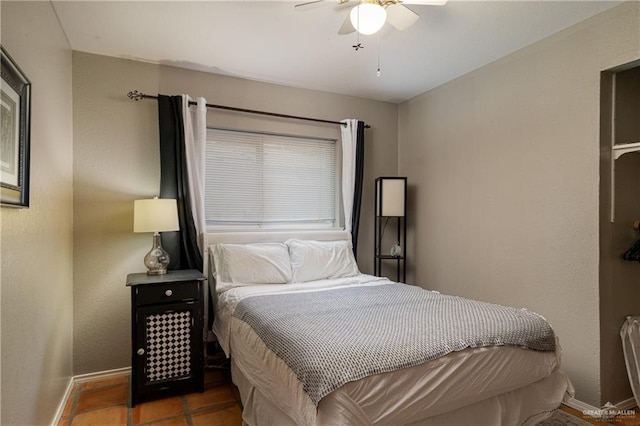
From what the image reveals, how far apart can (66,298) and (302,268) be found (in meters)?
1.77

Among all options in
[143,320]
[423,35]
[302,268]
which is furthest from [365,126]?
[143,320]

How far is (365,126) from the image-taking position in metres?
3.86

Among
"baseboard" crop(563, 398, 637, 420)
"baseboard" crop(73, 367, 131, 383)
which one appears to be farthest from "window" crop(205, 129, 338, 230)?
"baseboard" crop(563, 398, 637, 420)

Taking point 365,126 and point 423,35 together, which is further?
point 365,126

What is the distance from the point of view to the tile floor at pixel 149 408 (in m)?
2.21

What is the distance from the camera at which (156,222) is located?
2.62 meters

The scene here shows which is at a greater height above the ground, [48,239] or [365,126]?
[365,126]

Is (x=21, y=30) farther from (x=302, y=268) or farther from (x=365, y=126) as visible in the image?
(x=365, y=126)

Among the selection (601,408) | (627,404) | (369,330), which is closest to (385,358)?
(369,330)

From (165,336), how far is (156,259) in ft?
1.93

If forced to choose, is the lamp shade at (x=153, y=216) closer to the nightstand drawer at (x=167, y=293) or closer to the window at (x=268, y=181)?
the nightstand drawer at (x=167, y=293)

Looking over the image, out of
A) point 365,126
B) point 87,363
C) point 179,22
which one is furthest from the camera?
point 365,126

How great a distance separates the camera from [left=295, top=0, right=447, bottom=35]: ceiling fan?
1.80 metres

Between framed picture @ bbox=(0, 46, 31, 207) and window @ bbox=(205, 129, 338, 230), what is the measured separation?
172cm
